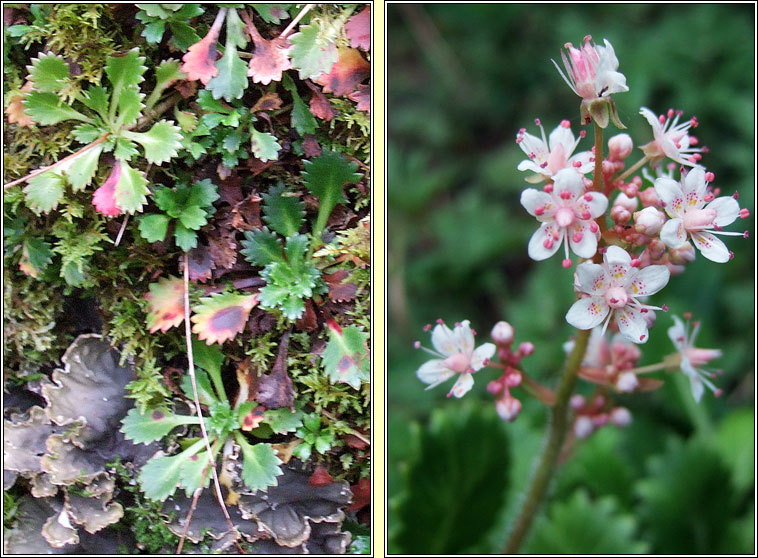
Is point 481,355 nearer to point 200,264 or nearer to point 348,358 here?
point 348,358

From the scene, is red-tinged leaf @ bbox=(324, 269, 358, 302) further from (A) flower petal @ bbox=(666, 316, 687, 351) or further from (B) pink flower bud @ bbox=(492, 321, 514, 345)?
(A) flower petal @ bbox=(666, 316, 687, 351)

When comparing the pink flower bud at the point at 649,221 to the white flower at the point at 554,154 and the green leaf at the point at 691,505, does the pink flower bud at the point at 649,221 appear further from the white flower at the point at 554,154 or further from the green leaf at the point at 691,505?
the green leaf at the point at 691,505

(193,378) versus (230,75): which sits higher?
(230,75)

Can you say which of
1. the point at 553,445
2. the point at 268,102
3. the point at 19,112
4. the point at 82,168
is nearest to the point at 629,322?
the point at 553,445

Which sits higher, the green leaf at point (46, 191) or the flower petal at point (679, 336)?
the green leaf at point (46, 191)

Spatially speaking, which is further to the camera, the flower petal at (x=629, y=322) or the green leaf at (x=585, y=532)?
the green leaf at (x=585, y=532)

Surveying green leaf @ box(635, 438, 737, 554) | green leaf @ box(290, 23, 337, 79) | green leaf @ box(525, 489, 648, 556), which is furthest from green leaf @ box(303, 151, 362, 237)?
green leaf @ box(635, 438, 737, 554)

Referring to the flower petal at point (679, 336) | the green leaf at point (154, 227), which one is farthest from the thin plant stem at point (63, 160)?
the flower petal at point (679, 336)
